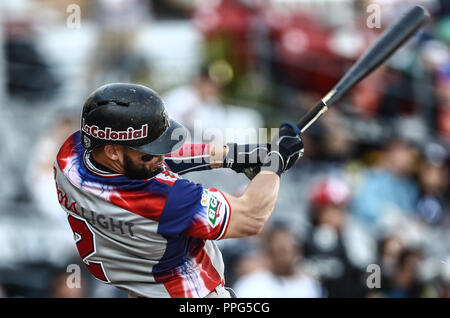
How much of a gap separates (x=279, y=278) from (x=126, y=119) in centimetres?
288

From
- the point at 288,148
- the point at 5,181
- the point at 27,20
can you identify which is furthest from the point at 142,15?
the point at 288,148

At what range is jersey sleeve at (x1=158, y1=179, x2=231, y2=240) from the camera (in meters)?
2.98

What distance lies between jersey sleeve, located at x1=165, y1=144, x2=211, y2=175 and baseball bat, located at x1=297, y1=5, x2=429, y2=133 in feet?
1.75

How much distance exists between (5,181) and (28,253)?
2.50 ft

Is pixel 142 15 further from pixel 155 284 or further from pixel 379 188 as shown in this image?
pixel 155 284

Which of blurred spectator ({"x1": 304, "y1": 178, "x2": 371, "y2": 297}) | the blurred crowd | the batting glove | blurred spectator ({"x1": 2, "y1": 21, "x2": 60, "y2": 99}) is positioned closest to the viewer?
the batting glove

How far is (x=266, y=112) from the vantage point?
684cm

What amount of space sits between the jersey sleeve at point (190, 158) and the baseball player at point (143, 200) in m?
0.27

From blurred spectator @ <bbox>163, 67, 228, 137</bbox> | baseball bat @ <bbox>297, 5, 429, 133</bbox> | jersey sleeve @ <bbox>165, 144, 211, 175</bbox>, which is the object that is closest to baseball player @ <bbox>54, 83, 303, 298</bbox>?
jersey sleeve @ <bbox>165, 144, 211, 175</bbox>

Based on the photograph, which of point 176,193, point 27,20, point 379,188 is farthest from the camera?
point 27,20

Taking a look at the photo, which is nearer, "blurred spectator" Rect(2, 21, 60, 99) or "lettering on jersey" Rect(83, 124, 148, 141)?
"lettering on jersey" Rect(83, 124, 148, 141)

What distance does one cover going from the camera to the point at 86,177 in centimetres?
306

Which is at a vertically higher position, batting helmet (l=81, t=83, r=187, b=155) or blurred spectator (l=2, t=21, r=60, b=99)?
blurred spectator (l=2, t=21, r=60, b=99)

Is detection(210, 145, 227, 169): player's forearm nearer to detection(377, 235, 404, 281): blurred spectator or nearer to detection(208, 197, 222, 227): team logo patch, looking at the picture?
detection(208, 197, 222, 227): team logo patch
